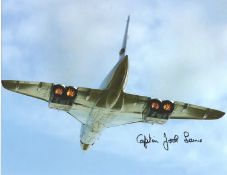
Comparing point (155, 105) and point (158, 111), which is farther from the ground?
point (155, 105)

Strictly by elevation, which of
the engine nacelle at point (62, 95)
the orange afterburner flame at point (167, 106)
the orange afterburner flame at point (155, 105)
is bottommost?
→ the engine nacelle at point (62, 95)

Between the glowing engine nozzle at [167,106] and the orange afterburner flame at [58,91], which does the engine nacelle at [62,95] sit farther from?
the glowing engine nozzle at [167,106]

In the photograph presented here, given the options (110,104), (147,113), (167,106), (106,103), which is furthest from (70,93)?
(167,106)

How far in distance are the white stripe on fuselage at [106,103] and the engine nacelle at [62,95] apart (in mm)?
2497

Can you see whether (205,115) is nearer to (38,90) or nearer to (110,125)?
(110,125)

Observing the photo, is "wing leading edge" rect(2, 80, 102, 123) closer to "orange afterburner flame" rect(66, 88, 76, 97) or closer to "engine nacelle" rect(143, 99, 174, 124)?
"orange afterburner flame" rect(66, 88, 76, 97)

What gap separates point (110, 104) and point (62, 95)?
165 inches

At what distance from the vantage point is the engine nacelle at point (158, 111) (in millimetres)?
39000

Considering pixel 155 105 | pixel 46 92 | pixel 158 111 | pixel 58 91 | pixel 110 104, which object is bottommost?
pixel 58 91

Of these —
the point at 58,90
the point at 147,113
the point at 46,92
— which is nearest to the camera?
the point at 58,90

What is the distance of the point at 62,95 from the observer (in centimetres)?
3738

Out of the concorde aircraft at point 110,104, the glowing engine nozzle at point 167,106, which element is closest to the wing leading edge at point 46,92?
the concorde aircraft at point 110,104

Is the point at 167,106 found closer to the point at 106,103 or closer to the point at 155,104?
the point at 155,104

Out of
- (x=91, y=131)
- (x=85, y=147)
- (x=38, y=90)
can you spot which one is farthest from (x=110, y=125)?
(x=38, y=90)
